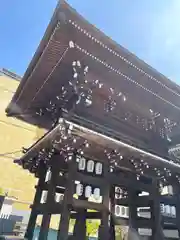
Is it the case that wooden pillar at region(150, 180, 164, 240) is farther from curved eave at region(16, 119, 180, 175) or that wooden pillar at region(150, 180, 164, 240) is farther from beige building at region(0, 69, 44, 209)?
beige building at region(0, 69, 44, 209)

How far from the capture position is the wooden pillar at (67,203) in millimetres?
3926

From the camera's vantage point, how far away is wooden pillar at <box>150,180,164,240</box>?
4.87 metres

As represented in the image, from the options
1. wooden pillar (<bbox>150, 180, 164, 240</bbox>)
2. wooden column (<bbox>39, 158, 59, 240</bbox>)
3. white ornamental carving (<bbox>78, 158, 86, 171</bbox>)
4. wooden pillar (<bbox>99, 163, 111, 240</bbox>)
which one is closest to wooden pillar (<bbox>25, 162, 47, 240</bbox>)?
wooden column (<bbox>39, 158, 59, 240</bbox>)

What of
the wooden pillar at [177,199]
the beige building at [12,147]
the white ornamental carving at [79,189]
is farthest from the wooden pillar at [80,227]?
the beige building at [12,147]

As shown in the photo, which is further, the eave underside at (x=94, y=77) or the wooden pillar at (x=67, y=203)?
the wooden pillar at (x=67, y=203)

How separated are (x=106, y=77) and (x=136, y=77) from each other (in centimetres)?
68

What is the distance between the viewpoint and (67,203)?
4105mm

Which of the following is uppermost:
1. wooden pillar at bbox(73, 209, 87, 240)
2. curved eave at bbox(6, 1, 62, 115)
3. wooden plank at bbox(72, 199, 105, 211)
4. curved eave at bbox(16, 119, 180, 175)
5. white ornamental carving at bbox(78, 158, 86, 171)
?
curved eave at bbox(6, 1, 62, 115)

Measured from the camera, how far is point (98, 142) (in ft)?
13.7

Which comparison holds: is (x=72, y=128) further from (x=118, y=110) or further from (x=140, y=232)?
(x=140, y=232)

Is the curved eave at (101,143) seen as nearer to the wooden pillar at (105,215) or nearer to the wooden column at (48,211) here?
the wooden pillar at (105,215)

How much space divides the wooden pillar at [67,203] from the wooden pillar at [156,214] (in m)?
2.26

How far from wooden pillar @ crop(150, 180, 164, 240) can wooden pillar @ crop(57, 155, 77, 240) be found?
2258 millimetres

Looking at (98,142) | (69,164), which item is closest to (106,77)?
(98,142)
